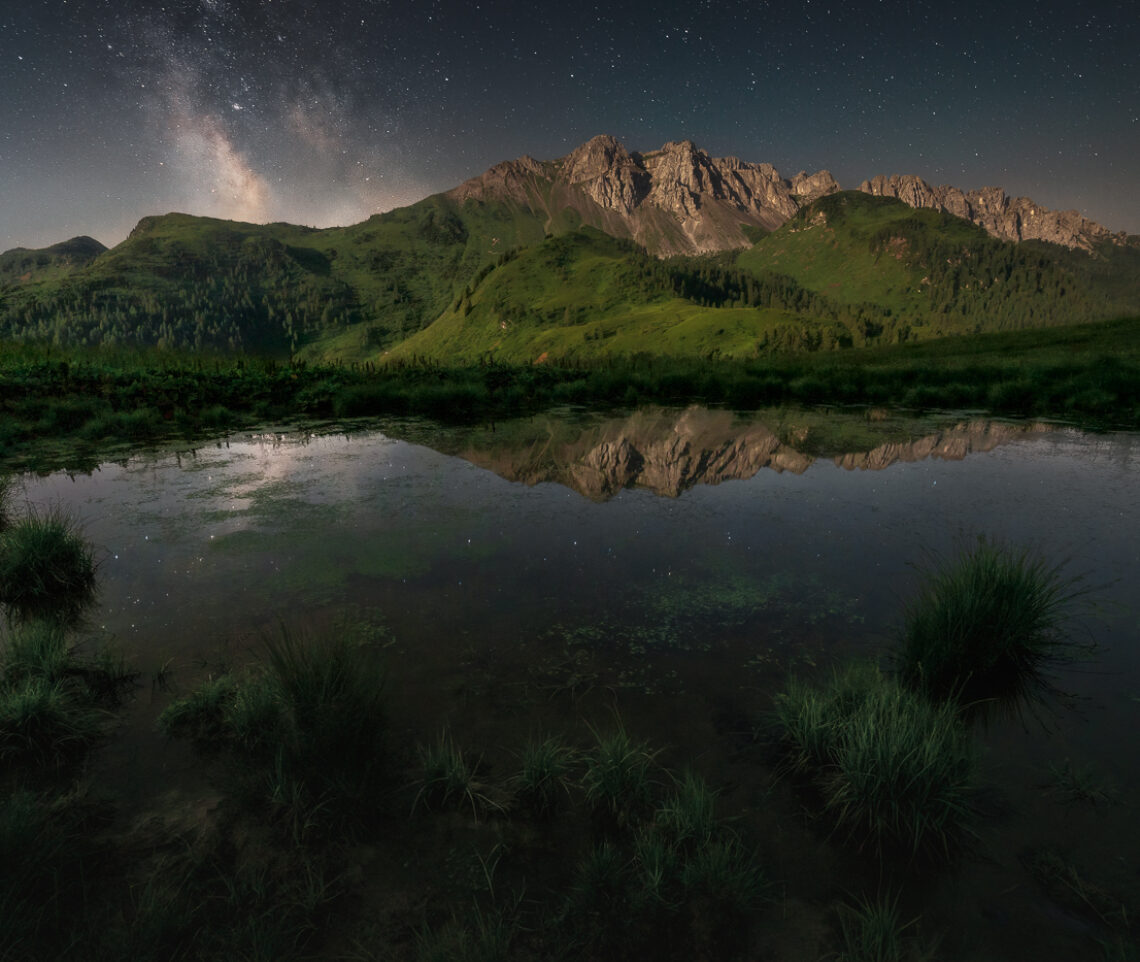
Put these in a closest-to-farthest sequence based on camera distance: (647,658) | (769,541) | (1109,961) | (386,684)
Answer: (1109,961), (386,684), (647,658), (769,541)

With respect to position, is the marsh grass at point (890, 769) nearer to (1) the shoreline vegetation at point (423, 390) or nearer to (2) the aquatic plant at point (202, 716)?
(2) the aquatic plant at point (202, 716)

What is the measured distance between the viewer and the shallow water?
12.9 feet

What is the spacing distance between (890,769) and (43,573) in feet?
25.9

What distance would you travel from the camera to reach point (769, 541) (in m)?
7.41

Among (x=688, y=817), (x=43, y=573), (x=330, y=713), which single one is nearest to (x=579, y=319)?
(x=43, y=573)

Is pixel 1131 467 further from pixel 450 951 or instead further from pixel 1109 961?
pixel 450 951

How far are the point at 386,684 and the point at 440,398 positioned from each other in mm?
16416

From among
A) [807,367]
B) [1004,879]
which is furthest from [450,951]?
[807,367]

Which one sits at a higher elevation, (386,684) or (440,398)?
(440,398)

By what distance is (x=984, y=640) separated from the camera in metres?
4.40

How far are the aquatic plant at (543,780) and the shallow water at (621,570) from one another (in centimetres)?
54

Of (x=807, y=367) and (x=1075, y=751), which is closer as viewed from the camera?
(x=1075, y=751)

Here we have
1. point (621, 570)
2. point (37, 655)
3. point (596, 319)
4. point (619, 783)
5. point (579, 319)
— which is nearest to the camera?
point (619, 783)

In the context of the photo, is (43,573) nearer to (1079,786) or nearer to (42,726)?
(42,726)
